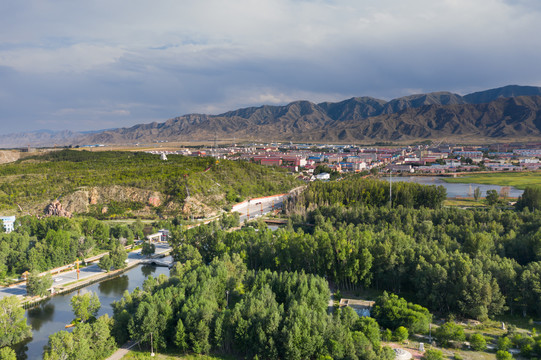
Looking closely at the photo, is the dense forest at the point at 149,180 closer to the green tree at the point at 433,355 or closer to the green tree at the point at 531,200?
the green tree at the point at 531,200

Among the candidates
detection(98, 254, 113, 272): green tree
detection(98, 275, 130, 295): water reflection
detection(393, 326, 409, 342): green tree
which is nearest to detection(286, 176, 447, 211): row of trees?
detection(98, 275, 130, 295): water reflection

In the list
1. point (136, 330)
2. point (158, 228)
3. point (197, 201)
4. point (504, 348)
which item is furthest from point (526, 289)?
point (197, 201)

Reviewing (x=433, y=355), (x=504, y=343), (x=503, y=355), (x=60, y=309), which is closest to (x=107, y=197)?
(x=60, y=309)

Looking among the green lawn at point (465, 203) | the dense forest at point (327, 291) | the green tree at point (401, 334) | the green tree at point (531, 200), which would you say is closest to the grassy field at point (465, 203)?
the green lawn at point (465, 203)

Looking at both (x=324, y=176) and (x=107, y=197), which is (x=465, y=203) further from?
(x=107, y=197)

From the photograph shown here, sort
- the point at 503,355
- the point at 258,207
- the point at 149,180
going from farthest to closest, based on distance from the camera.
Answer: the point at 149,180
the point at 258,207
the point at 503,355

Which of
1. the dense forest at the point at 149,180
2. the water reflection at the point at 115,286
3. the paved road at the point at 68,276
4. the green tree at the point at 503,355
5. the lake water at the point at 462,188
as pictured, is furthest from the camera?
the lake water at the point at 462,188

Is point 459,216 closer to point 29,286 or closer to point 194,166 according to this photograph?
point 29,286
